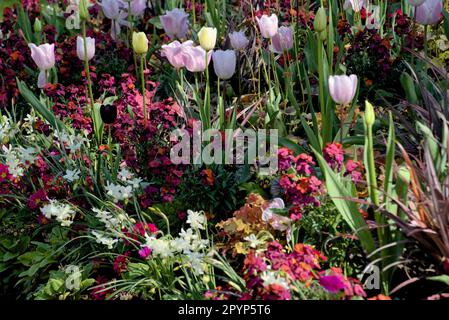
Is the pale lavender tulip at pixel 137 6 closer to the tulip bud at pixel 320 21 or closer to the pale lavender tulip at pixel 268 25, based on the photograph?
the pale lavender tulip at pixel 268 25

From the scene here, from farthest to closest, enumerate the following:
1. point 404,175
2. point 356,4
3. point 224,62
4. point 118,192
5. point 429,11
Answer: 1. point 356,4
2. point 429,11
3. point 224,62
4. point 118,192
5. point 404,175

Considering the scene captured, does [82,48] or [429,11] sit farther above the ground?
[429,11]

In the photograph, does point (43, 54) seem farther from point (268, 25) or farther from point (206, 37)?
point (268, 25)

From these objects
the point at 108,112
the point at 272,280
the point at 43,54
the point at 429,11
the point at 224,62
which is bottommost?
the point at 272,280

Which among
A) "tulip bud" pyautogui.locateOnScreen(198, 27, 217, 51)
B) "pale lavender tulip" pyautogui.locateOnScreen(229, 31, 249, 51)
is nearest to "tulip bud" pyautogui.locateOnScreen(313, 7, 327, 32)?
"tulip bud" pyautogui.locateOnScreen(198, 27, 217, 51)

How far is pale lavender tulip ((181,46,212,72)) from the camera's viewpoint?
11.1 feet

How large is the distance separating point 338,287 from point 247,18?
7.61 feet

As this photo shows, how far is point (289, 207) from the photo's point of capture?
9.37 ft

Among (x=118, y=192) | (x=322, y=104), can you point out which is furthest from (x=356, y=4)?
(x=118, y=192)

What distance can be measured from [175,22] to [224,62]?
604 mm

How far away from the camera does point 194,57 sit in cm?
340

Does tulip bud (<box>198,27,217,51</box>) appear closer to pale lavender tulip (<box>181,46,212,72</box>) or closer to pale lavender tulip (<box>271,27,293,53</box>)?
pale lavender tulip (<box>181,46,212,72</box>)

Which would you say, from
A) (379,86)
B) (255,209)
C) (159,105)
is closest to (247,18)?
(379,86)

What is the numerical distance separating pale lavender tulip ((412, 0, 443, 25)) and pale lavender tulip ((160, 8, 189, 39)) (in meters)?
1.09
